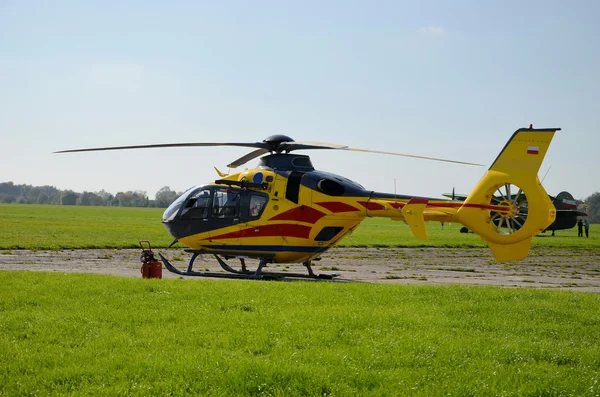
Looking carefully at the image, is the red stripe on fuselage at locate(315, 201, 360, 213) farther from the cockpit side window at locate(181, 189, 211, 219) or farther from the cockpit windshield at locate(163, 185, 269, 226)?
the cockpit side window at locate(181, 189, 211, 219)

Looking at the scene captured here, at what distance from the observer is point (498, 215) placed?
1574 centimetres

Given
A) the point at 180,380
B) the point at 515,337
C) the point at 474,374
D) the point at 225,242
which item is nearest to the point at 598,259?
the point at 225,242

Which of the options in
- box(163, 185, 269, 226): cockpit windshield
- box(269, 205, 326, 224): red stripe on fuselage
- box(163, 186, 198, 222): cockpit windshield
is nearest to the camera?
box(269, 205, 326, 224): red stripe on fuselage

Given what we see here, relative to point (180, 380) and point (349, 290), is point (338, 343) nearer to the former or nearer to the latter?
point (180, 380)

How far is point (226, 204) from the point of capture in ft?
62.2

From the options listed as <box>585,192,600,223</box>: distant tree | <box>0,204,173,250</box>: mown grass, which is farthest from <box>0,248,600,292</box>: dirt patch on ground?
<box>585,192,600,223</box>: distant tree

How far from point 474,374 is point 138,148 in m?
12.9

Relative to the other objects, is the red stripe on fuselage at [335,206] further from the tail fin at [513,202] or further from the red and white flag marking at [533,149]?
the red and white flag marking at [533,149]

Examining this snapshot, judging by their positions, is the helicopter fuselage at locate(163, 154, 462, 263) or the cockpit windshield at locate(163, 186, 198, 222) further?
the cockpit windshield at locate(163, 186, 198, 222)

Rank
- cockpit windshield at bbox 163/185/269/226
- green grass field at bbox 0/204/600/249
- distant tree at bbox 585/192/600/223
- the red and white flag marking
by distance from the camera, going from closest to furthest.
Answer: the red and white flag marking → cockpit windshield at bbox 163/185/269/226 → green grass field at bbox 0/204/600/249 → distant tree at bbox 585/192/600/223

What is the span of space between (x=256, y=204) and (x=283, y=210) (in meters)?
0.84

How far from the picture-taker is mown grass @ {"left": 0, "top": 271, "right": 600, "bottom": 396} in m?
6.65

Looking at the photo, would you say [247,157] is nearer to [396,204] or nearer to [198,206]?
[198,206]

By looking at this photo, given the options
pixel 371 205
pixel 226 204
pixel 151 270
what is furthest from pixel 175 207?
pixel 371 205
